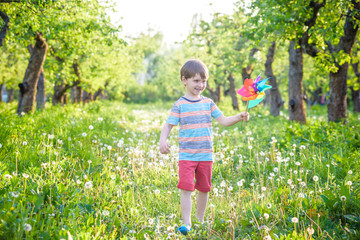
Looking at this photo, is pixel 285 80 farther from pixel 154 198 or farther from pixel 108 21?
pixel 154 198

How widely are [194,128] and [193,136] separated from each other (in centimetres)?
10

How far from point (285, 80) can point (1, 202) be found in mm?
30099

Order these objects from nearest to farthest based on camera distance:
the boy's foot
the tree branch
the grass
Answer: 1. the grass
2. the boy's foot
3. the tree branch

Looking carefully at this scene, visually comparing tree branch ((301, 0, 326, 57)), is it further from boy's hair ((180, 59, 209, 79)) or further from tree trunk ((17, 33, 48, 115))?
tree trunk ((17, 33, 48, 115))

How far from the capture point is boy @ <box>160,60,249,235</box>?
3326 mm

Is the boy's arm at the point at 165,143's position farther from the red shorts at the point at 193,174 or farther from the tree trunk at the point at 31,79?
the tree trunk at the point at 31,79

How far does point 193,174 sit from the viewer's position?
11.0 ft

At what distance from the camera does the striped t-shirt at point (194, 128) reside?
11.0 ft

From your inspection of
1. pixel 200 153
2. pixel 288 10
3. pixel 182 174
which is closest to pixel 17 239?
pixel 182 174

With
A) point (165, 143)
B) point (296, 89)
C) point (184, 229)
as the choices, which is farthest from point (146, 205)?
point (296, 89)

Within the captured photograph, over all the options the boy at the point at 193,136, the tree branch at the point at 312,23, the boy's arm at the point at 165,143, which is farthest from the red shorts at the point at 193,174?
the tree branch at the point at 312,23

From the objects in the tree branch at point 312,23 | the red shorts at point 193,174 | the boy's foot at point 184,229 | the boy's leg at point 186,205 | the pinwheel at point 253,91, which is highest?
the tree branch at point 312,23

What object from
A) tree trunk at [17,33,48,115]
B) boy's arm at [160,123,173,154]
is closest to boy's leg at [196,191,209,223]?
boy's arm at [160,123,173,154]

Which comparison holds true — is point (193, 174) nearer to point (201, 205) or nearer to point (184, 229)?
point (201, 205)
